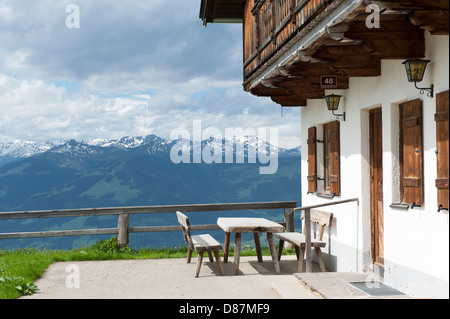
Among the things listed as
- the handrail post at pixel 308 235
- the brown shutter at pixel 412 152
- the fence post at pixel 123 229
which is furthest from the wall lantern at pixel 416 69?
the fence post at pixel 123 229

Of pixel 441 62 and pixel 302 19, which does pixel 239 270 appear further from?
pixel 441 62

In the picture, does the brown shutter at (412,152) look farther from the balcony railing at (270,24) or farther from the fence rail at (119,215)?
the fence rail at (119,215)

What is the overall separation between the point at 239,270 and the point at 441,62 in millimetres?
5091

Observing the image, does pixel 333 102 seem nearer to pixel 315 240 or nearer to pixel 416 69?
pixel 315 240

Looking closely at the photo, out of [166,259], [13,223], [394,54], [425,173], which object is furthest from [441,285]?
[13,223]

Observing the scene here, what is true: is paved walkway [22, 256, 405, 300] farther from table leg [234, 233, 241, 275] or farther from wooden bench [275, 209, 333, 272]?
wooden bench [275, 209, 333, 272]

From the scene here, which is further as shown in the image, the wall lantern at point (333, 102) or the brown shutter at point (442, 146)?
the wall lantern at point (333, 102)

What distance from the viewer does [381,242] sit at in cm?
795

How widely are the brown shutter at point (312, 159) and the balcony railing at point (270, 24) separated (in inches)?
67.0

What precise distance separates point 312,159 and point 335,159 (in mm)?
1386

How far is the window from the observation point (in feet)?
30.7

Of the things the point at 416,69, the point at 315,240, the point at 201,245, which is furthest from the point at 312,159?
the point at 416,69

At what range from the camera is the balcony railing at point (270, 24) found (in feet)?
24.5

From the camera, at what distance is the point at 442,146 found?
5719 mm
